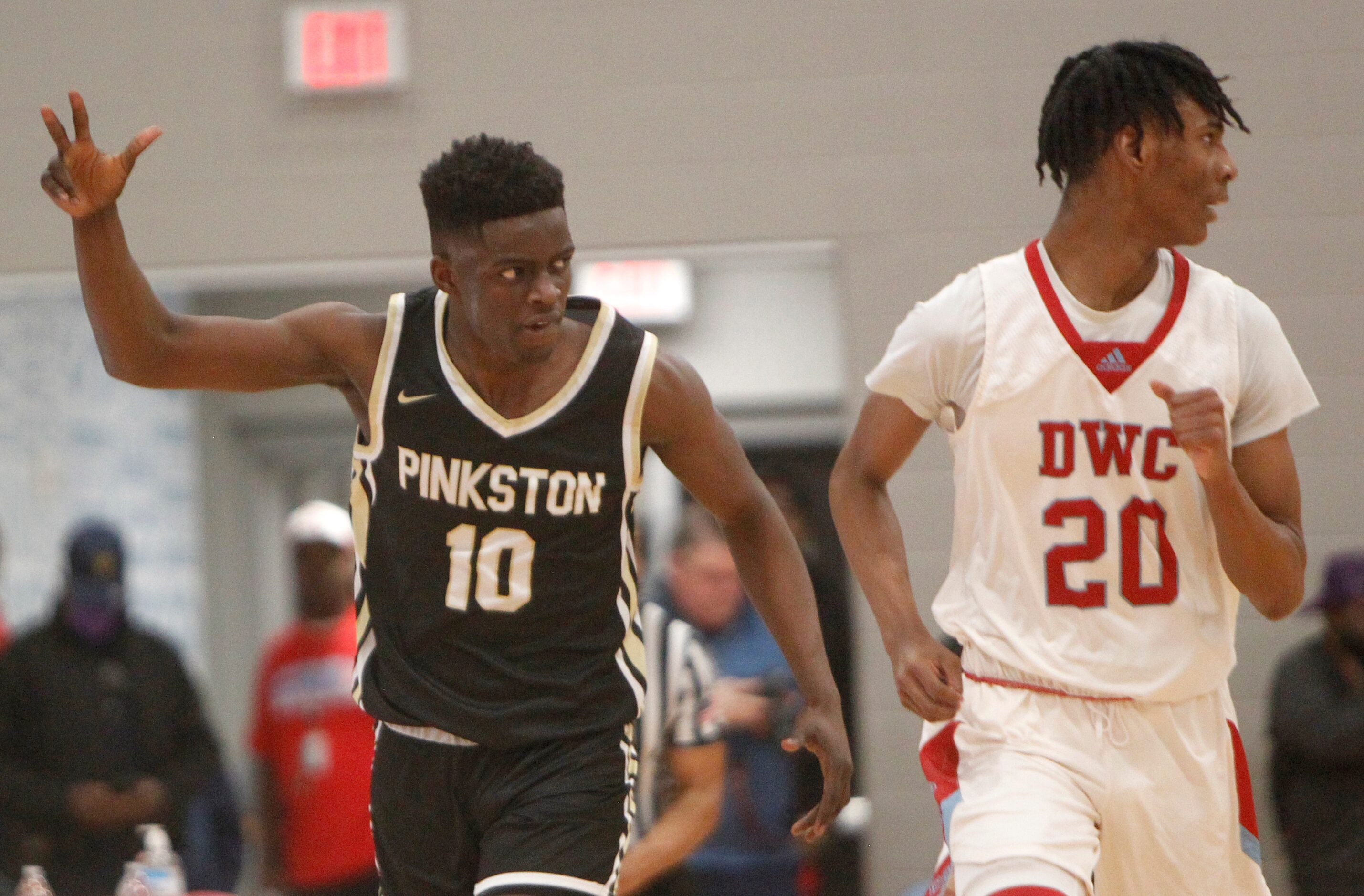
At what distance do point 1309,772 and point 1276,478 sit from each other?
2.46 m

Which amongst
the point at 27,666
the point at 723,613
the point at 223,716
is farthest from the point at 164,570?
the point at 723,613

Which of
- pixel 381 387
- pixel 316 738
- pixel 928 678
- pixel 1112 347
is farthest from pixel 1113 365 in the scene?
pixel 316 738

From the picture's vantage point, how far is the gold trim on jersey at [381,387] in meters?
2.93

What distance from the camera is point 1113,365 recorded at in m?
2.90

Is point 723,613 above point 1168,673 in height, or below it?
below

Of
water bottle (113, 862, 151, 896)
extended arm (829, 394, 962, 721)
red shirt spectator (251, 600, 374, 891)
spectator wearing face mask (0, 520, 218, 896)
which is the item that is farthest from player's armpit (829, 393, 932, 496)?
spectator wearing face mask (0, 520, 218, 896)

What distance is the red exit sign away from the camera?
5891 mm

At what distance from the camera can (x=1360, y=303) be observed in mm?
5672

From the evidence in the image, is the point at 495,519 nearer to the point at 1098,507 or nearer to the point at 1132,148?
the point at 1098,507

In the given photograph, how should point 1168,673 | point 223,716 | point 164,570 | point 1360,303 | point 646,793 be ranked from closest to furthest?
point 1168,673 < point 646,793 < point 1360,303 < point 223,716 < point 164,570

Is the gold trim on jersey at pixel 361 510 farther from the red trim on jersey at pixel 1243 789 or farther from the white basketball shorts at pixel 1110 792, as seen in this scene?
the red trim on jersey at pixel 1243 789

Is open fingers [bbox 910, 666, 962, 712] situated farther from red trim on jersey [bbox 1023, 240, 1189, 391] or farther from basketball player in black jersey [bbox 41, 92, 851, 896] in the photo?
red trim on jersey [bbox 1023, 240, 1189, 391]

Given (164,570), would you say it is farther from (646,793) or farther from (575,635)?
(575,635)

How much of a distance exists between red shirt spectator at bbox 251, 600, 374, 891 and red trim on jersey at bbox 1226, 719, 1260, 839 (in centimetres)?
279
